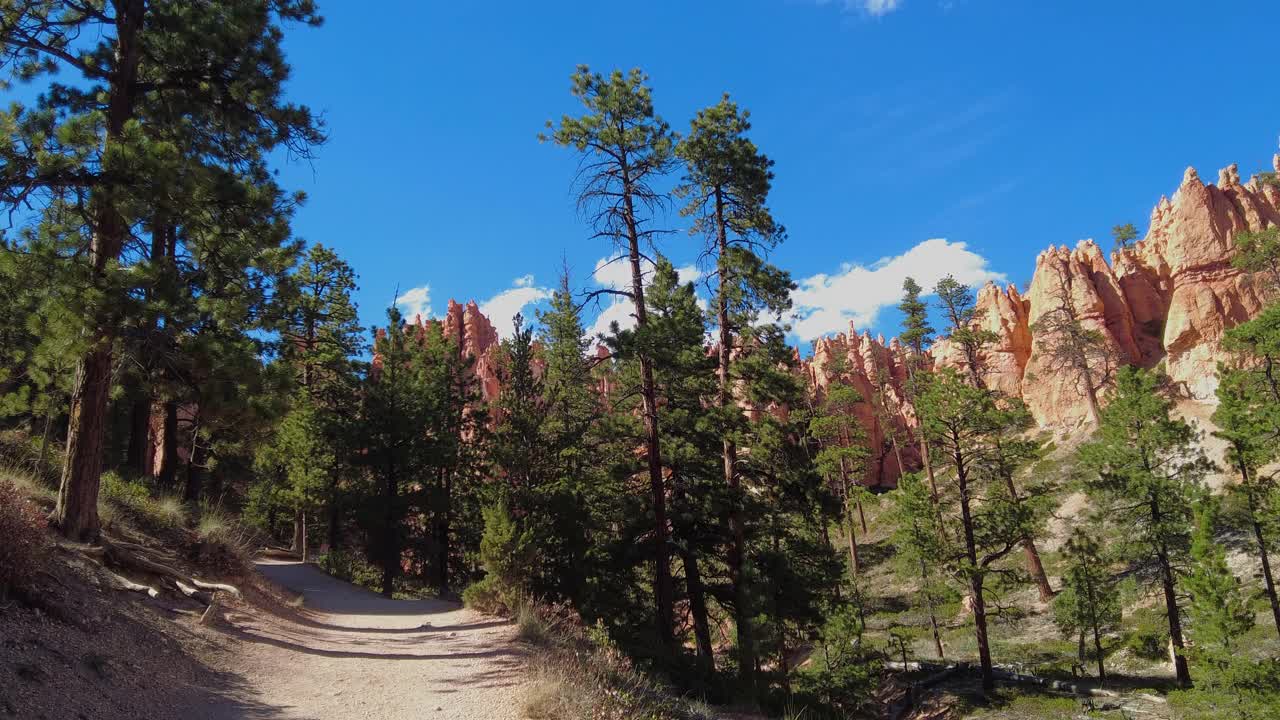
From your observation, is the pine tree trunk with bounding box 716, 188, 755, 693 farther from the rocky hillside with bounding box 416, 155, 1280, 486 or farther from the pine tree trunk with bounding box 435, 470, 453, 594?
the rocky hillside with bounding box 416, 155, 1280, 486

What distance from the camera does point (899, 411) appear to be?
238 ft

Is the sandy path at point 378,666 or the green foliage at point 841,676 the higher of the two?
the sandy path at point 378,666

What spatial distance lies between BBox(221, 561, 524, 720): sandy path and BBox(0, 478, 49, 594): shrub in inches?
89.3

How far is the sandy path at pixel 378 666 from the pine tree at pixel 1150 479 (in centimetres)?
2054

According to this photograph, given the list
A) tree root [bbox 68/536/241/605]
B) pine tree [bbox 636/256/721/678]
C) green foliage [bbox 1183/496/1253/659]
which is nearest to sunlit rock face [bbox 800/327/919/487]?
green foliage [bbox 1183/496/1253/659]

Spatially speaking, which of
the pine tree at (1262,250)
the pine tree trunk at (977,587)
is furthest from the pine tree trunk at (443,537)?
the pine tree at (1262,250)

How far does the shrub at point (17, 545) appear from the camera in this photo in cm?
630

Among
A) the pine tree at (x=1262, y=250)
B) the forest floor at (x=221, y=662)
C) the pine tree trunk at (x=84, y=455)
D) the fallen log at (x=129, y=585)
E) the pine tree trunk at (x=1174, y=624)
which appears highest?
the pine tree at (x=1262, y=250)

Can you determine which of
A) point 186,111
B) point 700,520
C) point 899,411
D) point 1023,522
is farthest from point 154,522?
point 899,411

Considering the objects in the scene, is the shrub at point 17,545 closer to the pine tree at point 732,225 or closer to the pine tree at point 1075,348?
the pine tree at point 732,225

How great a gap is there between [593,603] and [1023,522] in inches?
519

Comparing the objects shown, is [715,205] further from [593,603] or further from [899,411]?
[899,411]

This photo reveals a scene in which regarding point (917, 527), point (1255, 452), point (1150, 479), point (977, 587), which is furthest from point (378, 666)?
point (1255, 452)

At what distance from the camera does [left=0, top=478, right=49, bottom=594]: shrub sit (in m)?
6.30
